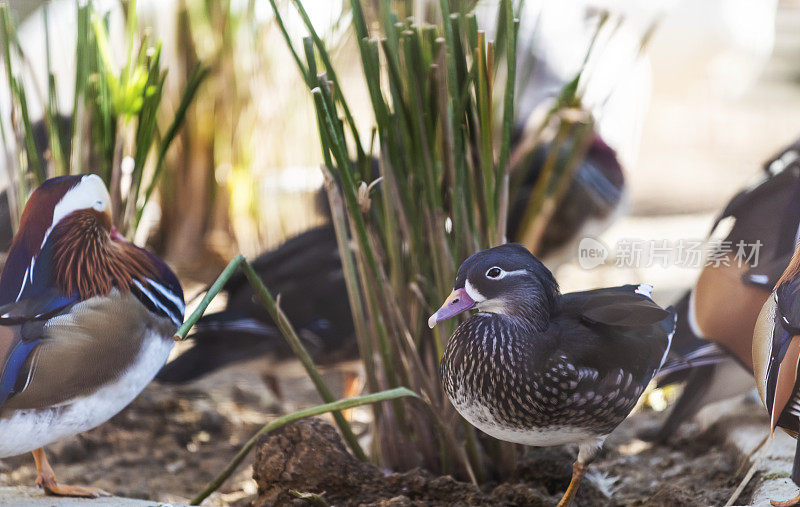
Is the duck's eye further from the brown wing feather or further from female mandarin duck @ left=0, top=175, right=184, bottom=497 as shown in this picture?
female mandarin duck @ left=0, top=175, right=184, bottom=497

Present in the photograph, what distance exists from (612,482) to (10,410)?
0.88 metres

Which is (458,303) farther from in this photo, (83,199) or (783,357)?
(83,199)

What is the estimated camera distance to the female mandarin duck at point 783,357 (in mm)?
926

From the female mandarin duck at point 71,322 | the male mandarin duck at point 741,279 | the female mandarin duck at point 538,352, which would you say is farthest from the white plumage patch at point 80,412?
the male mandarin duck at point 741,279

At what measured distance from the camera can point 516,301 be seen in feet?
2.98

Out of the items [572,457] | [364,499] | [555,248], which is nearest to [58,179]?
[364,499]

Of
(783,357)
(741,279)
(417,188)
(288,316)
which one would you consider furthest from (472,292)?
(288,316)

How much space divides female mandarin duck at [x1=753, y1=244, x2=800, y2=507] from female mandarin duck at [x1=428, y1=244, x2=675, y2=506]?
139 millimetres

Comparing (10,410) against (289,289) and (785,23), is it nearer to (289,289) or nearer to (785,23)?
(289,289)

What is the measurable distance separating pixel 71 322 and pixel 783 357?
0.88m

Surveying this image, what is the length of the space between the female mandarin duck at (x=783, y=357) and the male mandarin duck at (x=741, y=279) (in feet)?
0.34

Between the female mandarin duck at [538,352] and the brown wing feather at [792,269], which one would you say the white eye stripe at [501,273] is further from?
the brown wing feather at [792,269]

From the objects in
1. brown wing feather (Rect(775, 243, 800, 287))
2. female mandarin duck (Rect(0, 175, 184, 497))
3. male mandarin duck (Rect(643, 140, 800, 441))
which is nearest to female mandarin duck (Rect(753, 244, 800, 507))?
brown wing feather (Rect(775, 243, 800, 287))

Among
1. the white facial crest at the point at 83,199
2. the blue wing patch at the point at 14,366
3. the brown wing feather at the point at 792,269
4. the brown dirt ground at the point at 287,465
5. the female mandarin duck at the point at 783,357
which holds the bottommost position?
A: the brown dirt ground at the point at 287,465
